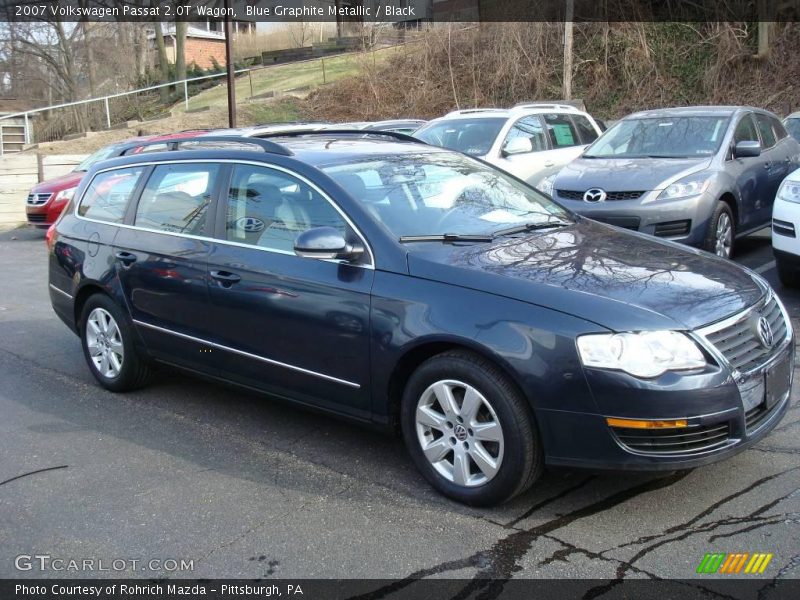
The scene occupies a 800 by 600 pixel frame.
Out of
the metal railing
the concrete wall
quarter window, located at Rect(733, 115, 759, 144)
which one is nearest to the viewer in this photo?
quarter window, located at Rect(733, 115, 759, 144)

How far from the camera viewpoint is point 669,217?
7852 mm

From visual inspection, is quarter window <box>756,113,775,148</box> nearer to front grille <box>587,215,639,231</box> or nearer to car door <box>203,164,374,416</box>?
front grille <box>587,215,639,231</box>

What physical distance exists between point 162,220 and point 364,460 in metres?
2.12

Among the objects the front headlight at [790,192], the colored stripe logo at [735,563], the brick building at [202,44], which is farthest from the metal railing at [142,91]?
the colored stripe logo at [735,563]

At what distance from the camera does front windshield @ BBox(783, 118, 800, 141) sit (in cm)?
1184

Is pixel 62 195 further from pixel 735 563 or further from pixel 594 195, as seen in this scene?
pixel 735 563

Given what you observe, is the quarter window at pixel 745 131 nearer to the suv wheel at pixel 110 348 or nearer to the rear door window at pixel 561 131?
the rear door window at pixel 561 131

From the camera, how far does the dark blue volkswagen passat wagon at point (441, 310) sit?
11.2 feet

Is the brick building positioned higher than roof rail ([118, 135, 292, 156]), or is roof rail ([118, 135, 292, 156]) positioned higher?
the brick building

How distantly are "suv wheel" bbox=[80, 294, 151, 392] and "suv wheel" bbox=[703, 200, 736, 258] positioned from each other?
545 cm

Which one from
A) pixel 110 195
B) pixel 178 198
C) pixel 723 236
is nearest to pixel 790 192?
pixel 723 236

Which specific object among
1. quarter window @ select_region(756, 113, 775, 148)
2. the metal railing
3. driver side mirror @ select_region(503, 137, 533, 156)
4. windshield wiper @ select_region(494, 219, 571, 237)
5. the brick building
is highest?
the brick building

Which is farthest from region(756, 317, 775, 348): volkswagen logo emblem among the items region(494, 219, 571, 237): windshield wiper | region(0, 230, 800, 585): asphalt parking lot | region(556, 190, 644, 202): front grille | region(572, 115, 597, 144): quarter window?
region(572, 115, 597, 144): quarter window

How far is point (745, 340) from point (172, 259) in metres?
3.29
